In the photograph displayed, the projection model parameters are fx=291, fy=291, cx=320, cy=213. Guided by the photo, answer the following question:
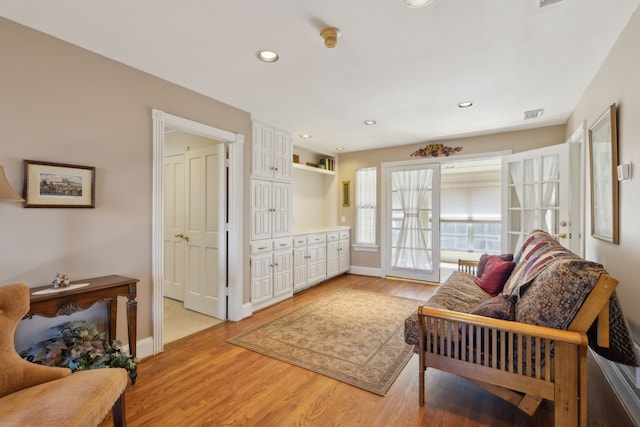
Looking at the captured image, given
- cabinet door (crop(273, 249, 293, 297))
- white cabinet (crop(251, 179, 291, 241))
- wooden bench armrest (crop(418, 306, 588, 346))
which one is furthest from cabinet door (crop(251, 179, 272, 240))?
wooden bench armrest (crop(418, 306, 588, 346))

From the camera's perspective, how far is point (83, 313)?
212 cm

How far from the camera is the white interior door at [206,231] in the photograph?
339 cm

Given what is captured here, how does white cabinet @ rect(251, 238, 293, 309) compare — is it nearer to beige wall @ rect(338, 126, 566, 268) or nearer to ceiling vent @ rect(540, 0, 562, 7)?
beige wall @ rect(338, 126, 566, 268)

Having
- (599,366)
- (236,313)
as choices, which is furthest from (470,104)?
(236,313)

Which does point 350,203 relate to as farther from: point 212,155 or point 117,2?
point 117,2

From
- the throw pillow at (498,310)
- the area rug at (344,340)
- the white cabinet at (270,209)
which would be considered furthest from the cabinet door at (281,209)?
the throw pillow at (498,310)

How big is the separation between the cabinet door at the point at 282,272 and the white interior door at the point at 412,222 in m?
2.08

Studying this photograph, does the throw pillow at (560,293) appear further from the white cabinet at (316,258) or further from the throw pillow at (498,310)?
the white cabinet at (316,258)

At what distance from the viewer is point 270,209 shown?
3.83 m

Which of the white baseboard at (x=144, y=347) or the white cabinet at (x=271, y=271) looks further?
the white cabinet at (x=271, y=271)

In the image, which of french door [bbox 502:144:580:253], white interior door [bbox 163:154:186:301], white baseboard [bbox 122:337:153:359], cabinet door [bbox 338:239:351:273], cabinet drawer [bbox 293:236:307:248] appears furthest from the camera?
cabinet door [bbox 338:239:351:273]

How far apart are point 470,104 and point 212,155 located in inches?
119

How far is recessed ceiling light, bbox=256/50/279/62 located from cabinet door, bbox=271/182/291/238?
1.79m

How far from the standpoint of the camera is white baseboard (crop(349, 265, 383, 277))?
5472mm
